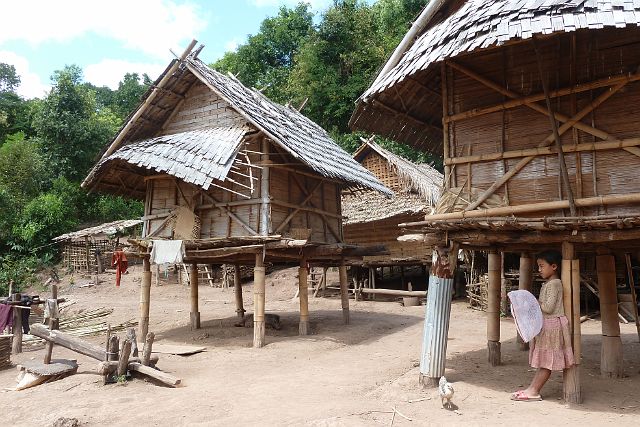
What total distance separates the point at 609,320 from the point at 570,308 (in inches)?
83.3

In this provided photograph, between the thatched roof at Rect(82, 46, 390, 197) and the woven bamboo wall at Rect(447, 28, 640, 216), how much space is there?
4.85m

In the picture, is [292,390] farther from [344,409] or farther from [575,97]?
[575,97]

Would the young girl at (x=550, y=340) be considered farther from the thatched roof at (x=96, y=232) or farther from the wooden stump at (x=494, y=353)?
the thatched roof at (x=96, y=232)

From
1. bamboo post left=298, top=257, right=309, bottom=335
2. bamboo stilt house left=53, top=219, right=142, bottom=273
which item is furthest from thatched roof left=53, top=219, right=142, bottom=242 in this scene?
bamboo post left=298, top=257, right=309, bottom=335

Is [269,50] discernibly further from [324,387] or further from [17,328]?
[324,387]

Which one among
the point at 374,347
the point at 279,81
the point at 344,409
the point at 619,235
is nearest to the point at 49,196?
the point at 279,81

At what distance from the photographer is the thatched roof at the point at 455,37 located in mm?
5910

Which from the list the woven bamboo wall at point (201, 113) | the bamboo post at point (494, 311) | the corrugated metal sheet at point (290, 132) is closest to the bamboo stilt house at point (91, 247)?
the woven bamboo wall at point (201, 113)

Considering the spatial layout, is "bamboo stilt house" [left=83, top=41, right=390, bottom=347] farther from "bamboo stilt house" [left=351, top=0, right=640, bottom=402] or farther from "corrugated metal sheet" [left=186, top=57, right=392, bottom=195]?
"bamboo stilt house" [left=351, top=0, right=640, bottom=402]

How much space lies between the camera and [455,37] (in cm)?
692

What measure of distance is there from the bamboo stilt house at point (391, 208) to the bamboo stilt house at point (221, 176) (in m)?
6.67

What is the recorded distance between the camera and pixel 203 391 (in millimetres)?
8375

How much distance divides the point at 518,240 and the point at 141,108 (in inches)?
404

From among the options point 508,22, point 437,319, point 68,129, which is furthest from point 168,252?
point 68,129
